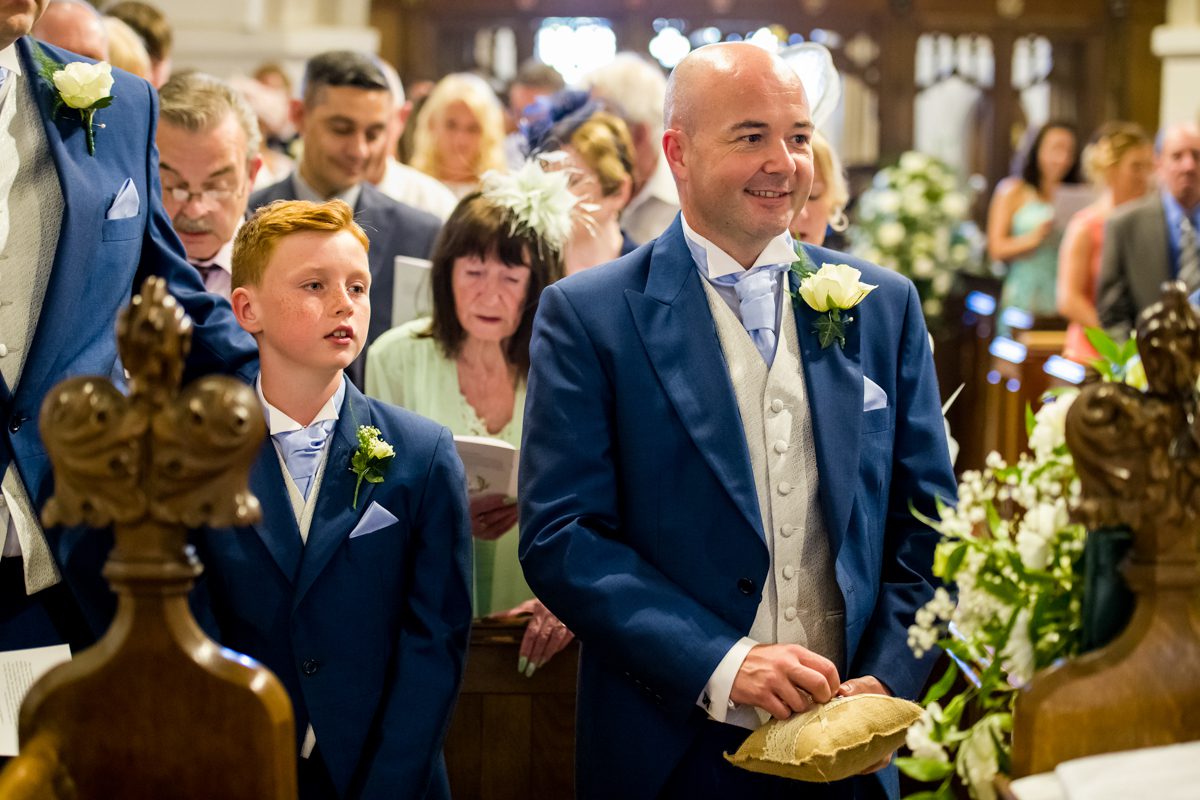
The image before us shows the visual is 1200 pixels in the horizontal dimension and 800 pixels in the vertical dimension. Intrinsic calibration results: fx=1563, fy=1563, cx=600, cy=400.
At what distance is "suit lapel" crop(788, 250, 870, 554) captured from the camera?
99.1 inches

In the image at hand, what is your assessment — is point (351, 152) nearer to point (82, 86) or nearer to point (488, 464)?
point (488, 464)

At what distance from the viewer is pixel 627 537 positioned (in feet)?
8.45

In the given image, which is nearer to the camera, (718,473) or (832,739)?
(832,739)

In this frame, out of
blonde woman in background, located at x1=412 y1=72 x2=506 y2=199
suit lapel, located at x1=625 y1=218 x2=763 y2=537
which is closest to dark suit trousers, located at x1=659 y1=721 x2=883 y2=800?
suit lapel, located at x1=625 y1=218 x2=763 y2=537

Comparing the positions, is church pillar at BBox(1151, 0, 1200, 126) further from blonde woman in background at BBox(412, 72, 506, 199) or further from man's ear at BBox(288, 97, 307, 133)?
A: man's ear at BBox(288, 97, 307, 133)

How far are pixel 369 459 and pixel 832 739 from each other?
893mm

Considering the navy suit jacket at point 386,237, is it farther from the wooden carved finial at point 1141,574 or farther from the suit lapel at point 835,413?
the wooden carved finial at point 1141,574

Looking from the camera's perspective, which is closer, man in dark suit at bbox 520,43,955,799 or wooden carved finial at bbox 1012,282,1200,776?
wooden carved finial at bbox 1012,282,1200,776

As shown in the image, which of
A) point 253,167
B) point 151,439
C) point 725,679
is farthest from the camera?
point 253,167

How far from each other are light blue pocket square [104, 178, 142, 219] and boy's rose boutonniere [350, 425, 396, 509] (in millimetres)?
569

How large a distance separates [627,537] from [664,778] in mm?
391

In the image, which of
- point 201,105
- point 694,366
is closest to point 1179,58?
point 201,105

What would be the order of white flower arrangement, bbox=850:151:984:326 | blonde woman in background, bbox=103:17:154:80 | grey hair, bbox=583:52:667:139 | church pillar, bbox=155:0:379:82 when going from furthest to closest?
church pillar, bbox=155:0:379:82
white flower arrangement, bbox=850:151:984:326
grey hair, bbox=583:52:667:139
blonde woman in background, bbox=103:17:154:80

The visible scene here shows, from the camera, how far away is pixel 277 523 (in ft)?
8.43
